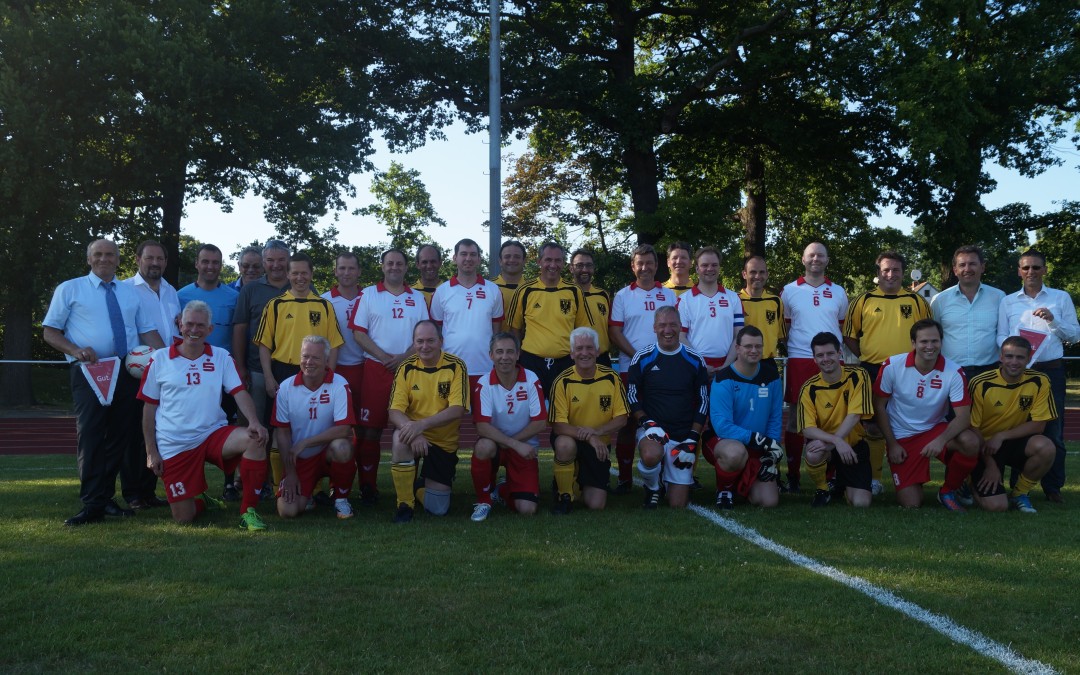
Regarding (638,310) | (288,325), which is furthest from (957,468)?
(288,325)

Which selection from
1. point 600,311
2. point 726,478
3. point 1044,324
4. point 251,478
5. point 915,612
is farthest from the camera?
point 600,311

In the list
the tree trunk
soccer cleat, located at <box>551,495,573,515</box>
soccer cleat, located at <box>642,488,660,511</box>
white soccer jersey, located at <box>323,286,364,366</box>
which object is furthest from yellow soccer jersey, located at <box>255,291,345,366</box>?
the tree trunk

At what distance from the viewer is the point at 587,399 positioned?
21.7ft

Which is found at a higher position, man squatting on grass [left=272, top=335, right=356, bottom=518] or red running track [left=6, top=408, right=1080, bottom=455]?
man squatting on grass [left=272, top=335, right=356, bottom=518]

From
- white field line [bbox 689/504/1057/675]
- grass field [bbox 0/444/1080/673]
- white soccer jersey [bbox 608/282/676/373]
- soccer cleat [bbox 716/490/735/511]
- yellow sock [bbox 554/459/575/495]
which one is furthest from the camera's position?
white soccer jersey [bbox 608/282/676/373]

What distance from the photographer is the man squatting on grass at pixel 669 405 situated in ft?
21.8

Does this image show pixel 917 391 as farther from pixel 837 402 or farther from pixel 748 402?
pixel 748 402

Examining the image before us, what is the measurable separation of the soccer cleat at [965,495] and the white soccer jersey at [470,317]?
3816 millimetres

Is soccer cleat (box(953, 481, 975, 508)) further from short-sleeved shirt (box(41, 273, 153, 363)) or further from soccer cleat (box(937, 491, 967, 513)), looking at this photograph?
short-sleeved shirt (box(41, 273, 153, 363))

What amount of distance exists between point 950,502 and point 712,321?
2271 millimetres

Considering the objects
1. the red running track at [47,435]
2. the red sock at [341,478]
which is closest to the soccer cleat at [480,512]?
the red sock at [341,478]

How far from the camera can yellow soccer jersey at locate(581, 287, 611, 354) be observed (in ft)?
24.7

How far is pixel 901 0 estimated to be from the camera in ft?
68.9

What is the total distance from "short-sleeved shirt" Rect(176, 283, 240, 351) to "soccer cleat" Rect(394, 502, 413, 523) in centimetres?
241
